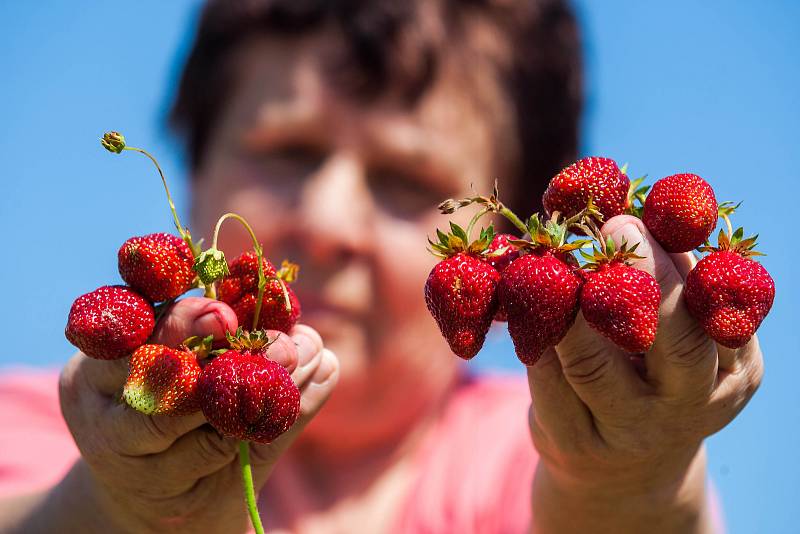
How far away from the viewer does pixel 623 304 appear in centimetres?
98

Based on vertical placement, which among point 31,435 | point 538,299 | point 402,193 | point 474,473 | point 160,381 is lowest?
point 31,435

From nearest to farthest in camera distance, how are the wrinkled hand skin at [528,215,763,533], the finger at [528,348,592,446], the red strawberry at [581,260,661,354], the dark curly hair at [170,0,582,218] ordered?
the red strawberry at [581,260,661,354] → the wrinkled hand skin at [528,215,763,533] → the finger at [528,348,592,446] → the dark curly hair at [170,0,582,218]

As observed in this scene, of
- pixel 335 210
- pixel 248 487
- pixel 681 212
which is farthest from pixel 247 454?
pixel 335 210

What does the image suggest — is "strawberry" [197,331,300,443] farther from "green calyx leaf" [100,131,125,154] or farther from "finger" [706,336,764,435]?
"finger" [706,336,764,435]

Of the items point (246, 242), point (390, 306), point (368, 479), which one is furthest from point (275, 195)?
point (368, 479)

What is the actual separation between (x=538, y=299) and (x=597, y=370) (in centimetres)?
17

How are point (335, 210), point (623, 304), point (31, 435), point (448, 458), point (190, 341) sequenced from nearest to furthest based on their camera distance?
point (623, 304)
point (190, 341)
point (335, 210)
point (31, 435)
point (448, 458)

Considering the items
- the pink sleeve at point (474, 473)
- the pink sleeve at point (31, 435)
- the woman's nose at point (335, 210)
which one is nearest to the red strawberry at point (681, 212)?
the pink sleeve at point (474, 473)

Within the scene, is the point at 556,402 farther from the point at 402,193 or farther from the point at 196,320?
the point at 402,193

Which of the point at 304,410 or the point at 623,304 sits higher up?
the point at 623,304

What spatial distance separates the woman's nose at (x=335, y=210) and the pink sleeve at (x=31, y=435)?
91 cm

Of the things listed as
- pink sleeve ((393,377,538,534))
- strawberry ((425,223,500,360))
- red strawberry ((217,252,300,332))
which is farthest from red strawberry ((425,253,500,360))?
pink sleeve ((393,377,538,534))

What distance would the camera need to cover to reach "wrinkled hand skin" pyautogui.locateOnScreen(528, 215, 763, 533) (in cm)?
109

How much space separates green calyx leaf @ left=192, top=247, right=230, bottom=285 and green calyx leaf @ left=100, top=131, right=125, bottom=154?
7.1 inches
